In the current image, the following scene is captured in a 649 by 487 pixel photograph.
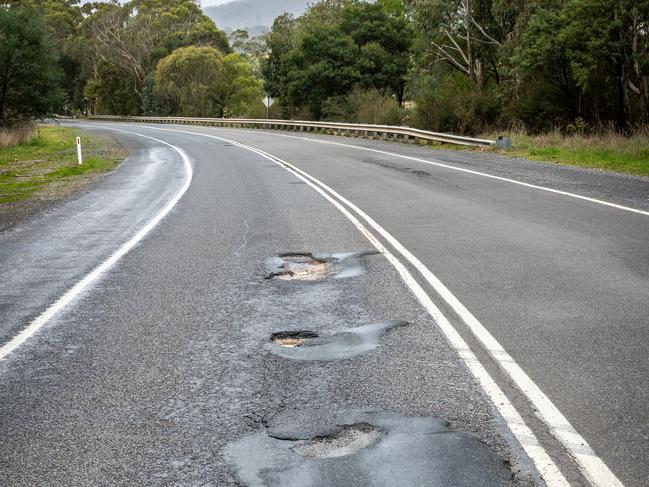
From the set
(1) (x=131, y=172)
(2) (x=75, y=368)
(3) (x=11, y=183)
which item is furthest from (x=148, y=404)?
(1) (x=131, y=172)

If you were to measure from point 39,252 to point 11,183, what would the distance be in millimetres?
9956

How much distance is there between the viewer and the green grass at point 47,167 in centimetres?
1678

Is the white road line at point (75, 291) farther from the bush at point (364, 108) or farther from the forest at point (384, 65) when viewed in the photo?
the bush at point (364, 108)

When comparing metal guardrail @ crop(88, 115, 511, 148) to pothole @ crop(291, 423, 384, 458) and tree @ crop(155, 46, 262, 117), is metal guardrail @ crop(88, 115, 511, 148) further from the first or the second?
pothole @ crop(291, 423, 384, 458)

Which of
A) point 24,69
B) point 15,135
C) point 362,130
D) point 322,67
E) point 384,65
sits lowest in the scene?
point 15,135

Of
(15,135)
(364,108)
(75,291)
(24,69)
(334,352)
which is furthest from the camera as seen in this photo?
(364,108)

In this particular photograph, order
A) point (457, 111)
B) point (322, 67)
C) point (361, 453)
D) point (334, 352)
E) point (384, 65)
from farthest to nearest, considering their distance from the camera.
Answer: point (384, 65), point (322, 67), point (457, 111), point (334, 352), point (361, 453)

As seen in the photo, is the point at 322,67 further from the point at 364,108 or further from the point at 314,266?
the point at 314,266

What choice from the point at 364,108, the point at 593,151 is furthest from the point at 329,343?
the point at 364,108

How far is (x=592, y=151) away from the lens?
2177 cm

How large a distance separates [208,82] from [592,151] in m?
57.7

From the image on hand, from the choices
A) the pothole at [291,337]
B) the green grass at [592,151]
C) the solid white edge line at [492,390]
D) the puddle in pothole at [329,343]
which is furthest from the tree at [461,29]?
the pothole at [291,337]

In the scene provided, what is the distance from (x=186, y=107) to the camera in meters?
76.1

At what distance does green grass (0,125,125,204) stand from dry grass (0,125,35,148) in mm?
298
